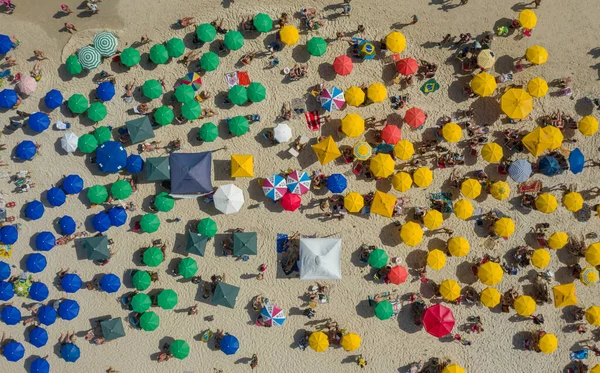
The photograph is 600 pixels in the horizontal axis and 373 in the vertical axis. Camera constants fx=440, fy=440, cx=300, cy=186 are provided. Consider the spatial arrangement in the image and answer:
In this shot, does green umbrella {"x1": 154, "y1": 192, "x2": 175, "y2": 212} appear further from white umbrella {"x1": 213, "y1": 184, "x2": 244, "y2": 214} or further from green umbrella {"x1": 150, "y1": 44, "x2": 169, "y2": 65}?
green umbrella {"x1": 150, "y1": 44, "x2": 169, "y2": 65}

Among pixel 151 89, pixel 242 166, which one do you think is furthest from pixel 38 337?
pixel 151 89

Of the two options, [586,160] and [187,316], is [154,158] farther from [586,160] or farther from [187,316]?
[586,160]

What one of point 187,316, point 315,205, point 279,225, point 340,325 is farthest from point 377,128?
point 187,316

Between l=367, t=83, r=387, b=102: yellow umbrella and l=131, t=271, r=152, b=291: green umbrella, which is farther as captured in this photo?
l=131, t=271, r=152, b=291: green umbrella

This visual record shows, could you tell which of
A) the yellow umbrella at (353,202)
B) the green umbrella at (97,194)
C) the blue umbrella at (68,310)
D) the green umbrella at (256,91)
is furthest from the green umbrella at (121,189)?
the yellow umbrella at (353,202)

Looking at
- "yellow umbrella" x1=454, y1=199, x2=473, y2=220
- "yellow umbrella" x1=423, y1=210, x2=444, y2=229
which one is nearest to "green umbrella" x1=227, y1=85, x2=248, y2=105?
"yellow umbrella" x1=423, y1=210, x2=444, y2=229

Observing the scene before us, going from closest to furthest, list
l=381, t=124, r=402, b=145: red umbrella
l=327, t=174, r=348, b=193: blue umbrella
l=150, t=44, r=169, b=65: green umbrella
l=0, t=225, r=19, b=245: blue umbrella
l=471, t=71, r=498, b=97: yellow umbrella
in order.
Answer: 1. l=471, t=71, r=498, b=97: yellow umbrella
2. l=381, t=124, r=402, b=145: red umbrella
3. l=327, t=174, r=348, b=193: blue umbrella
4. l=150, t=44, r=169, b=65: green umbrella
5. l=0, t=225, r=19, b=245: blue umbrella

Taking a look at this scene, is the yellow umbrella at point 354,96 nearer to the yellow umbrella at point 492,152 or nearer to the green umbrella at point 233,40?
the green umbrella at point 233,40
